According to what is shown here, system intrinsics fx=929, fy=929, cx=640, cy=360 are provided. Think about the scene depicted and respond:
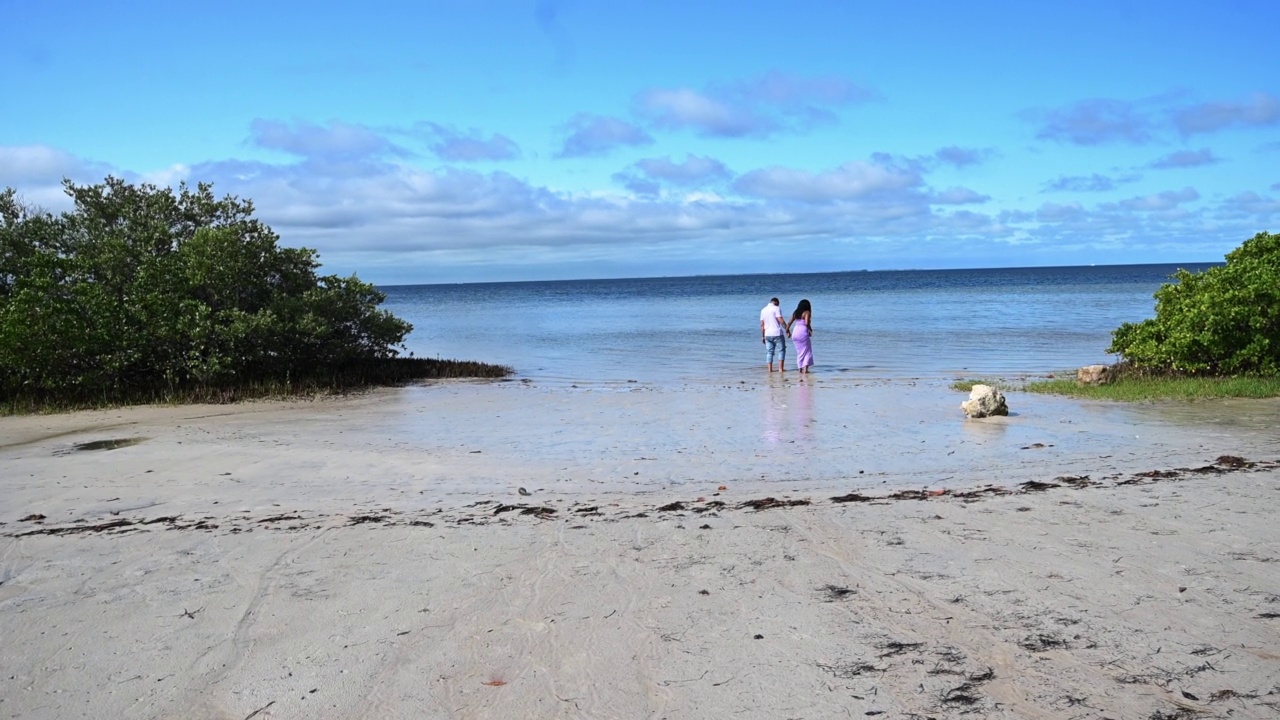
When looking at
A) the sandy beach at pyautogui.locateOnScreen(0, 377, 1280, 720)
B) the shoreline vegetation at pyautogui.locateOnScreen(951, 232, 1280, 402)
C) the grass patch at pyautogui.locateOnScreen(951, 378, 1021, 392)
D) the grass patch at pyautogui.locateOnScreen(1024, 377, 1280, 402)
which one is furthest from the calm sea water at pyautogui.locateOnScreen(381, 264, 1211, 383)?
the sandy beach at pyautogui.locateOnScreen(0, 377, 1280, 720)

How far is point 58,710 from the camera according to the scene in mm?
4070

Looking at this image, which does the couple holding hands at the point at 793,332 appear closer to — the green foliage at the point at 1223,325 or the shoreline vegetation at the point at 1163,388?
A: the shoreline vegetation at the point at 1163,388

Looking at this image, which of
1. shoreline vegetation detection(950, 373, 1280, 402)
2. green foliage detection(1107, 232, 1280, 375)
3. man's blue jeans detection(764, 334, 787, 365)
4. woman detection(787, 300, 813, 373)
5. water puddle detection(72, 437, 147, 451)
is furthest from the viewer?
man's blue jeans detection(764, 334, 787, 365)

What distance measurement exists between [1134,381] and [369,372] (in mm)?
14420

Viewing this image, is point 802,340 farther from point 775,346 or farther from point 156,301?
point 156,301

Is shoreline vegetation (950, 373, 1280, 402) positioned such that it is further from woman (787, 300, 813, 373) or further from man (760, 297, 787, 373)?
man (760, 297, 787, 373)

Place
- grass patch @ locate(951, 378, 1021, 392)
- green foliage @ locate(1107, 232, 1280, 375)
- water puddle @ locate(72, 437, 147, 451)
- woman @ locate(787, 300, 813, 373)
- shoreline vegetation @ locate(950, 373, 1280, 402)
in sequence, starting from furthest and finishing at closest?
woman @ locate(787, 300, 813, 373), grass patch @ locate(951, 378, 1021, 392), green foliage @ locate(1107, 232, 1280, 375), shoreline vegetation @ locate(950, 373, 1280, 402), water puddle @ locate(72, 437, 147, 451)

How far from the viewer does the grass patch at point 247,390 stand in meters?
15.5

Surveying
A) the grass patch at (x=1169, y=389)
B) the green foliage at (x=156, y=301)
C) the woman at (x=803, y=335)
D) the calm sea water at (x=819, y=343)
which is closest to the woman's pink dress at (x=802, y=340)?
the woman at (x=803, y=335)

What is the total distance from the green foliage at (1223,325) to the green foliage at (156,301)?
1505cm

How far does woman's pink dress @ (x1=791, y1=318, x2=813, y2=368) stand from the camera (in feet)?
68.5

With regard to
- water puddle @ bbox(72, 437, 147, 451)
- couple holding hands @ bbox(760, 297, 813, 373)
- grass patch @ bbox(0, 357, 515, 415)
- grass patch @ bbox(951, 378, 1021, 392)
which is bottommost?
grass patch @ bbox(951, 378, 1021, 392)

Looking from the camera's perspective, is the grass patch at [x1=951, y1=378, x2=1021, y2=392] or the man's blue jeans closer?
the grass patch at [x1=951, y1=378, x2=1021, y2=392]

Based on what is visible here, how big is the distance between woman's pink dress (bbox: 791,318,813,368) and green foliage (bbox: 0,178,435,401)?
9.37 m
